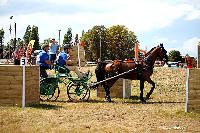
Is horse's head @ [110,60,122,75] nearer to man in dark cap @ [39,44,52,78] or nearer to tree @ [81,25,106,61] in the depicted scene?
man in dark cap @ [39,44,52,78]

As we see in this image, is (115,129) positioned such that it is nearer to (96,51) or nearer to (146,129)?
(146,129)

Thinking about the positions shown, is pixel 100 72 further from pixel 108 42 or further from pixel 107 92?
pixel 108 42

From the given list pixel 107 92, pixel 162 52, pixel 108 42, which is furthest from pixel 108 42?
pixel 107 92

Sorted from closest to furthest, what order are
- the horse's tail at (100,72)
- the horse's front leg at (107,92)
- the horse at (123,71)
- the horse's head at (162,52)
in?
the horse's front leg at (107,92)
the horse at (123,71)
the horse's tail at (100,72)
the horse's head at (162,52)

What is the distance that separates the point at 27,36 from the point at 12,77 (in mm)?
85194

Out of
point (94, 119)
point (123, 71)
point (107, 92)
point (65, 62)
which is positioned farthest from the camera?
point (123, 71)

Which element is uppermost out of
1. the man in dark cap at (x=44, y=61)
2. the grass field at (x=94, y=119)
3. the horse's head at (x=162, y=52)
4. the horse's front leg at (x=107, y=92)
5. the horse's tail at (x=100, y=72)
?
the horse's head at (x=162, y=52)

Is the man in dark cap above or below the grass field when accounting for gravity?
above

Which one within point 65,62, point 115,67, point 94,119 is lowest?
point 94,119

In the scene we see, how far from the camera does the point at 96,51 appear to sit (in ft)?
272

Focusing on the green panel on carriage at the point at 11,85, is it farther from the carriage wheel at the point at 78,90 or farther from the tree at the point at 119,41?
the tree at the point at 119,41

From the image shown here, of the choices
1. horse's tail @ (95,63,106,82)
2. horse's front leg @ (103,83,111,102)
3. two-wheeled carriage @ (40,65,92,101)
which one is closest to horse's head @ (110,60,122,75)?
horse's tail @ (95,63,106,82)

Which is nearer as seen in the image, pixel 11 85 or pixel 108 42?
pixel 11 85

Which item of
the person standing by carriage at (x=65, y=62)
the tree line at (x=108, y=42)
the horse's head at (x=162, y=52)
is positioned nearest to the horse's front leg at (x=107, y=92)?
the person standing by carriage at (x=65, y=62)
